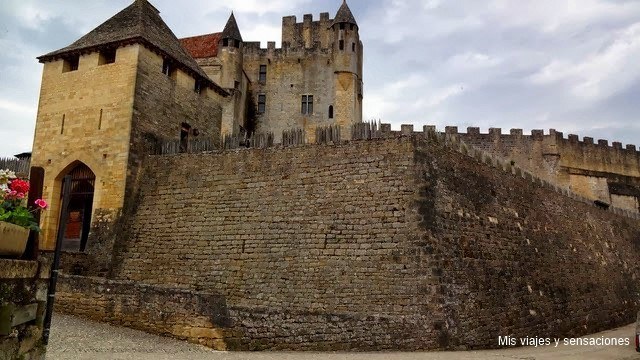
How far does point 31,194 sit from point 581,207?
2318 centimetres

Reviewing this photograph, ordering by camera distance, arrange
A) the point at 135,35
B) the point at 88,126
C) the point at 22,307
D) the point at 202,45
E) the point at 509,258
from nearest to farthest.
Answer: the point at 22,307 < the point at 509,258 < the point at 135,35 < the point at 88,126 < the point at 202,45

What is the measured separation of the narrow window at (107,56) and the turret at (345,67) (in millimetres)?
18627

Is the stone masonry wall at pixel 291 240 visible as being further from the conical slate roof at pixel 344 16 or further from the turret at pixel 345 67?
the conical slate roof at pixel 344 16

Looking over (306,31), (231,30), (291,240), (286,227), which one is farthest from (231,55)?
(291,240)

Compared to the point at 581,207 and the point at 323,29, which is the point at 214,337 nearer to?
the point at 581,207

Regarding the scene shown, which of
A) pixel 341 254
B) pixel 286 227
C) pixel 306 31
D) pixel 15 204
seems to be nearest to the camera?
pixel 15 204

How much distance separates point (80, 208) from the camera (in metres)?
19.3

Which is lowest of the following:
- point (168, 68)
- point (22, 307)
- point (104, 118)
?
point (22, 307)

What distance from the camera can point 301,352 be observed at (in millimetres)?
11062

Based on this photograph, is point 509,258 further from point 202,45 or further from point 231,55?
point 202,45

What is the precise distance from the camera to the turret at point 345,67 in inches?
1390

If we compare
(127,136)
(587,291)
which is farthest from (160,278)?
(587,291)

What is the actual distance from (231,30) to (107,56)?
17233 mm

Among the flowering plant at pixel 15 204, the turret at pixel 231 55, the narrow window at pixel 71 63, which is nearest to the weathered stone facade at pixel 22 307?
the flowering plant at pixel 15 204
